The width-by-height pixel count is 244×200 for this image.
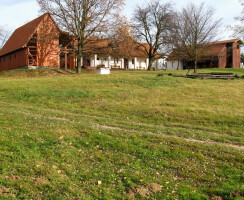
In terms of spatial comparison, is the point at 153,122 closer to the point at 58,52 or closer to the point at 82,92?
the point at 82,92

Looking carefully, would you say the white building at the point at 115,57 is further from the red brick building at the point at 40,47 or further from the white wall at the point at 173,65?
the white wall at the point at 173,65

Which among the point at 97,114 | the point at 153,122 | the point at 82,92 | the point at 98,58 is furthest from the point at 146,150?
the point at 98,58

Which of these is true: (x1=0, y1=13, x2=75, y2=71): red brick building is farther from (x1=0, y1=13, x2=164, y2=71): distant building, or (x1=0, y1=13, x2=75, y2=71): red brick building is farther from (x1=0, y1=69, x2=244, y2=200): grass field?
(x1=0, y1=69, x2=244, y2=200): grass field

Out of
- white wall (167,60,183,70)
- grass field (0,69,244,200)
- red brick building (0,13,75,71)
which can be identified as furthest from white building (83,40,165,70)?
grass field (0,69,244,200)

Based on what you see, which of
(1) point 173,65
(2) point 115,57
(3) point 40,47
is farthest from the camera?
(1) point 173,65

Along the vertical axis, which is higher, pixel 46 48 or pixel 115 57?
pixel 46 48

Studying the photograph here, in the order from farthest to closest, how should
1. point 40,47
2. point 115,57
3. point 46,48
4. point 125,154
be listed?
point 115,57
point 46,48
point 40,47
point 125,154

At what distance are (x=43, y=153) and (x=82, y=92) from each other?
11274 millimetres

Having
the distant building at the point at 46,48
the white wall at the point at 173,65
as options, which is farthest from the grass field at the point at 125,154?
the white wall at the point at 173,65

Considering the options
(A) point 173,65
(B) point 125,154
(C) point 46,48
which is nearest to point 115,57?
(C) point 46,48

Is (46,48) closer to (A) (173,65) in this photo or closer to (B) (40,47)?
(B) (40,47)

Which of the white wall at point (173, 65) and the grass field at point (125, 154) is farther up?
the white wall at point (173, 65)

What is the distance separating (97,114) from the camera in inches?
512

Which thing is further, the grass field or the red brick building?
the red brick building
